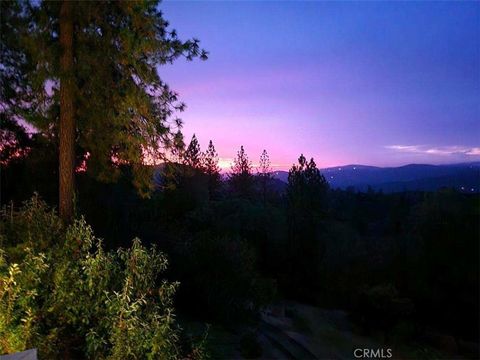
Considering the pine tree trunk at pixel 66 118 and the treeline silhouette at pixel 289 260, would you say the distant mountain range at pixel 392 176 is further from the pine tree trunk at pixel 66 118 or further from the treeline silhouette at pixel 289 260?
the pine tree trunk at pixel 66 118

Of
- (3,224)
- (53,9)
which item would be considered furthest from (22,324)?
(53,9)

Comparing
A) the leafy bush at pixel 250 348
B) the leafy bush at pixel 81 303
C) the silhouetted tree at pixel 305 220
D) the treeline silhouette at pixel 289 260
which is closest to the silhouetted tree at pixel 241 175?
the silhouetted tree at pixel 305 220

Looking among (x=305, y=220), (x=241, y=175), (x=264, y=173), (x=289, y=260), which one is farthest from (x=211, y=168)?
(x=289, y=260)

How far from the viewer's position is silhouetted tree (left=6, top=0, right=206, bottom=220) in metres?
7.27

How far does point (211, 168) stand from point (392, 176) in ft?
63.1

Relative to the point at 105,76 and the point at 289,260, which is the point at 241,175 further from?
the point at 105,76

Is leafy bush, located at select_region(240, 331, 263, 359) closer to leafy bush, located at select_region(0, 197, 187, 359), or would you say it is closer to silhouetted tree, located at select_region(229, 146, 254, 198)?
leafy bush, located at select_region(0, 197, 187, 359)

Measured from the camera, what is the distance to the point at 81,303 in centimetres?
522

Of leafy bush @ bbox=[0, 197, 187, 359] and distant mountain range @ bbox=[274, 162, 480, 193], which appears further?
distant mountain range @ bbox=[274, 162, 480, 193]

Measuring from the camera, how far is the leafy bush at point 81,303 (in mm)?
4672

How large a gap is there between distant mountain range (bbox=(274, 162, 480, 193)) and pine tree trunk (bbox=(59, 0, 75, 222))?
1785cm

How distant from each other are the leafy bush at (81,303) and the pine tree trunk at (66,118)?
1873mm

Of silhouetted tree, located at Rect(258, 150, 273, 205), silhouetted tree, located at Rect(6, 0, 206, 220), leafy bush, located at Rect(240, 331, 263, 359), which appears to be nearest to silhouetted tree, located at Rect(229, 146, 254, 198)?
silhouetted tree, located at Rect(258, 150, 273, 205)

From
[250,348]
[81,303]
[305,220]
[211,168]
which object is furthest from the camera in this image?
[211,168]
